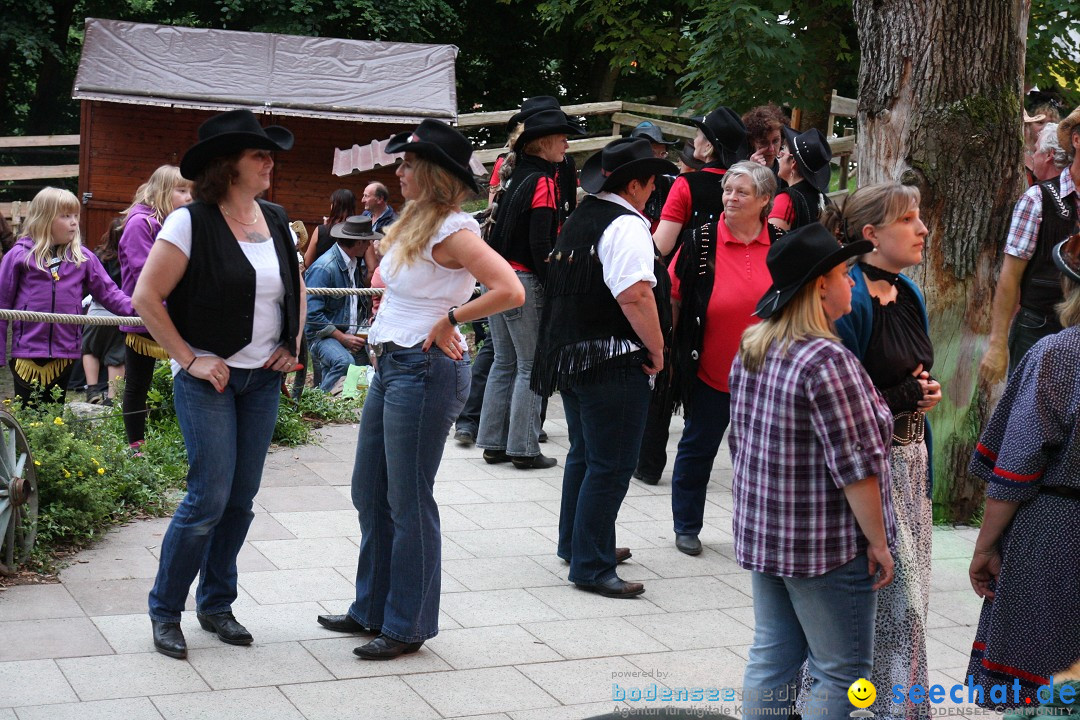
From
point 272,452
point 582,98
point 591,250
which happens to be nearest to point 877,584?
point 591,250

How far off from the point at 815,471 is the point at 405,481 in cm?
169

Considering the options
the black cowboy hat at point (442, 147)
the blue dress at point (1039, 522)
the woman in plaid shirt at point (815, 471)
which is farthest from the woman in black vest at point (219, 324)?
the blue dress at point (1039, 522)

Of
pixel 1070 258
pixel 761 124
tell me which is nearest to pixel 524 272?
pixel 761 124

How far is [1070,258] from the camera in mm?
3977

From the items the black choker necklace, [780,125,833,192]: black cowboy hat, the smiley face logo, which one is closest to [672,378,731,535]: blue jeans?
[780,125,833,192]: black cowboy hat

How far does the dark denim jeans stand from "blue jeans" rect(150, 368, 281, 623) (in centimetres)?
368

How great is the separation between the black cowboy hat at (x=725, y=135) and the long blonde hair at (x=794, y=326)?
3407 mm

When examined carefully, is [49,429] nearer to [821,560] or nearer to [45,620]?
[45,620]

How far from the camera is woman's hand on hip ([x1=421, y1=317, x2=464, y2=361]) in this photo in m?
4.30

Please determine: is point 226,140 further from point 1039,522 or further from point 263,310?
point 1039,522

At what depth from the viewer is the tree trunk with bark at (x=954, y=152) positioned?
6461 mm

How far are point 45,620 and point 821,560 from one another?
10.3 feet

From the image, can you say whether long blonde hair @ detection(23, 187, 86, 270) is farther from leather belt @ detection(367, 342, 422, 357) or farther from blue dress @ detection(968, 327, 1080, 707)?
blue dress @ detection(968, 327, 1080, 707)

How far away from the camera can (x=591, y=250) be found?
5.22m
